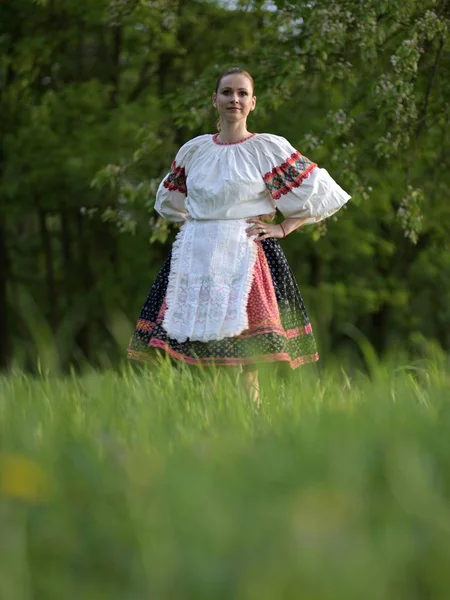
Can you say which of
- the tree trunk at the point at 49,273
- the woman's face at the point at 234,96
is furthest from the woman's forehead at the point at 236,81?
the tree trunk at the point at 49,273

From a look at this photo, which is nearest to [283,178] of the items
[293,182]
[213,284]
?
[293,182]

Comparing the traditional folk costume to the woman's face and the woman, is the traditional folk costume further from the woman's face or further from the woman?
the woman's face

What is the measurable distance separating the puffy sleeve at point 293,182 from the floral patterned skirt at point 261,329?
183 millimetres

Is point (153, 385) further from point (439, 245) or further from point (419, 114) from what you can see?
point (439, 245)

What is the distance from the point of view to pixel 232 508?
5.16 ft

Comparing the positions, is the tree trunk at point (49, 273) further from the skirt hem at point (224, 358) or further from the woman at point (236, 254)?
the woman at point (236, 254)

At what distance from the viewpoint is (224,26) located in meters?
13.5

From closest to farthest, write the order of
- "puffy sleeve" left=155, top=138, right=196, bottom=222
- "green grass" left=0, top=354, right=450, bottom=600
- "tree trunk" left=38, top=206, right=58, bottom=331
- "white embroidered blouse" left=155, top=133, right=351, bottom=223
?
"green grass" left=0, top=354, right=450, bottom=600, "white embroidered blouse" left=155, top=133, right=351, bottom=223, "puffy sleeve" left=155, top=138, right=196, bottom=222, "tree trunk" left=38, top=206, right=58, bottom=331

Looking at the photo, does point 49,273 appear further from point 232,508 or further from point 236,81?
point 232,508

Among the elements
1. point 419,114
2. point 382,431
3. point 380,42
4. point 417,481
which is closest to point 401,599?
point 417,481

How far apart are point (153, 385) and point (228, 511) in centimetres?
182

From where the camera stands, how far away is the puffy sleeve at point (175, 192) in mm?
4988

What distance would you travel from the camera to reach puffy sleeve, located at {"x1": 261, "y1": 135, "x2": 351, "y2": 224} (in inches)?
183

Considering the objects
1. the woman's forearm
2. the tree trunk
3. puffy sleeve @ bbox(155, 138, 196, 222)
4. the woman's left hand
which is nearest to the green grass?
the woman's left hand
